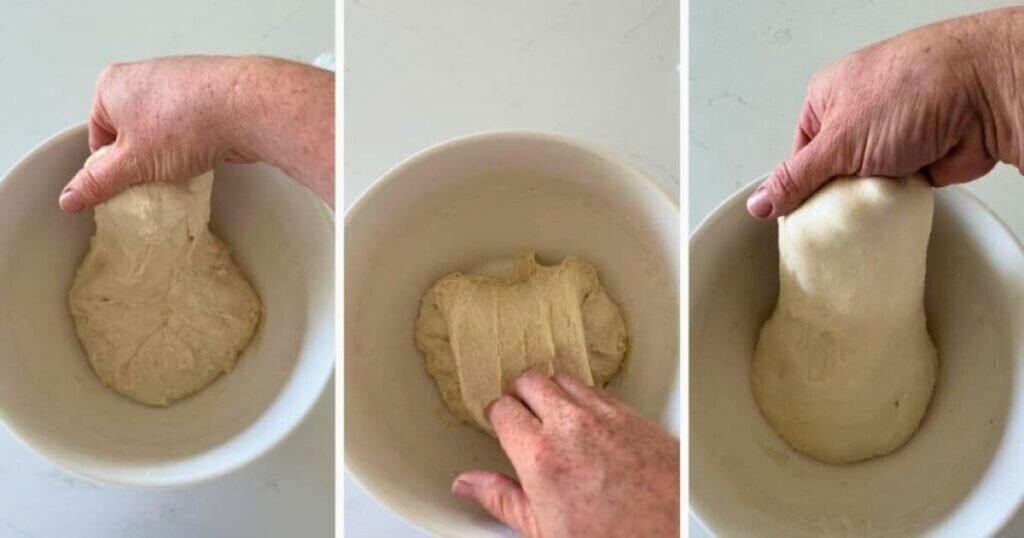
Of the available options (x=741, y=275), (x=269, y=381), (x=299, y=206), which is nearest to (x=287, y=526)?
(x=269, y=381)

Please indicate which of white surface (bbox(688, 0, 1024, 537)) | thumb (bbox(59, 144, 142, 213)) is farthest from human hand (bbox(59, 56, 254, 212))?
white surface (bbox(688, 0, 1024, 537))

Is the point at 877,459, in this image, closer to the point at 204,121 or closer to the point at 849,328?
the point at 849,328

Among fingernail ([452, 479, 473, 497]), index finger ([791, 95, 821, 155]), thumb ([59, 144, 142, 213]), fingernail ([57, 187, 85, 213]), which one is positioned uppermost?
index finger ([791, 95, 821, 155])

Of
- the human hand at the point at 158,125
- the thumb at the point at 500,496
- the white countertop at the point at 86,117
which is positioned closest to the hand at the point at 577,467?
the thumb at the point at 500,496

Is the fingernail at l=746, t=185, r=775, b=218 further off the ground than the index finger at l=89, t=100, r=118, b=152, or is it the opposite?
the index finger at l=89, t=100, r=118, b=152

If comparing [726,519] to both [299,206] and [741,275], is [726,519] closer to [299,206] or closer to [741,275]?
[741,275]

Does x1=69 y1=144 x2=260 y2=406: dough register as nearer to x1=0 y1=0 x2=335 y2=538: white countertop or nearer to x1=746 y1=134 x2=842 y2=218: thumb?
x1=0 y1=0 x2=335 y2=538: white countertop
